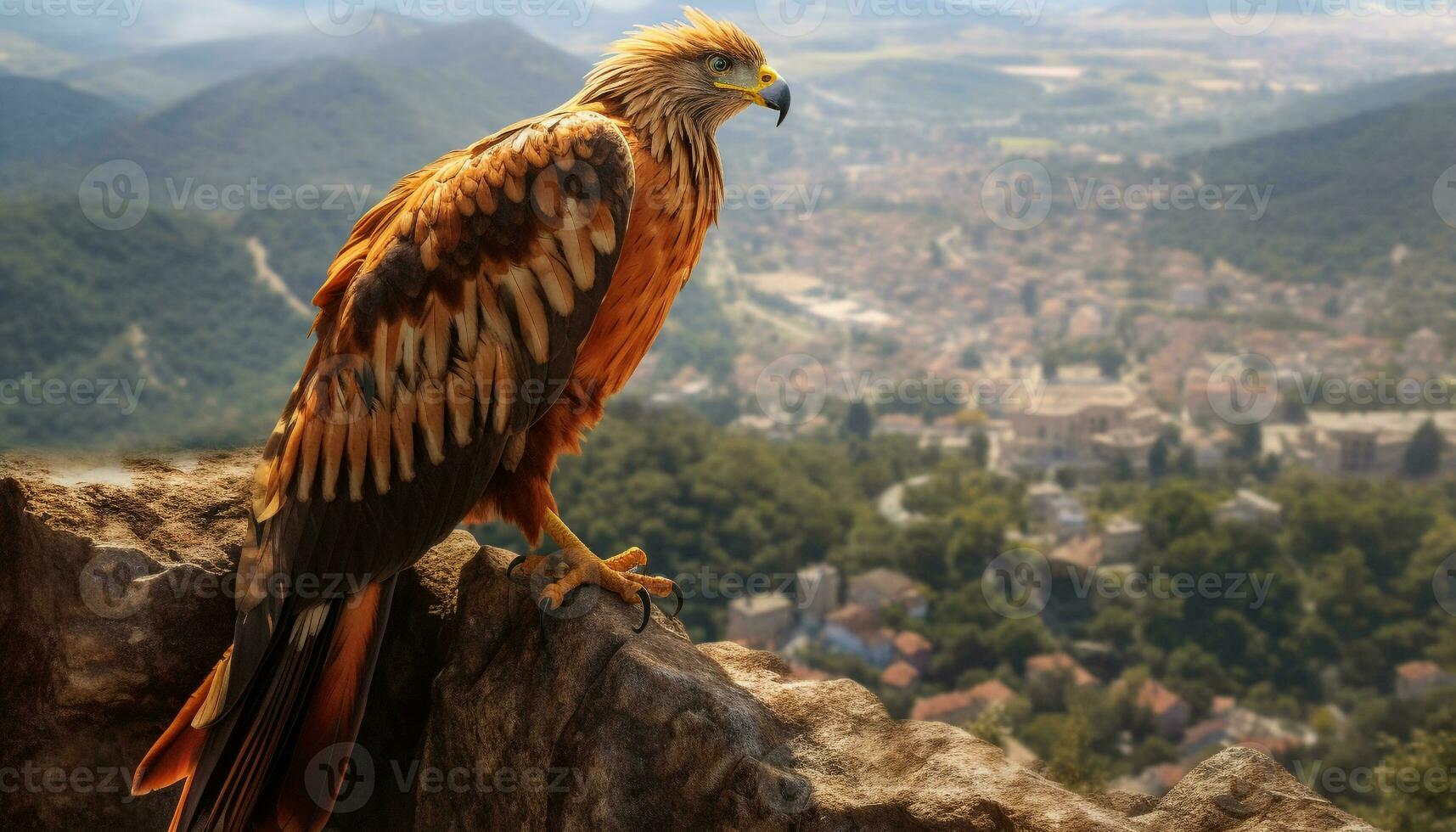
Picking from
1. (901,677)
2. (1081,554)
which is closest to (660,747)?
(901,677)

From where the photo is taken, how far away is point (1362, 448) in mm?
41688

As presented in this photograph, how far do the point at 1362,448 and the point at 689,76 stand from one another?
147 ft

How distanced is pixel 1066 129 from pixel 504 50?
163 ft

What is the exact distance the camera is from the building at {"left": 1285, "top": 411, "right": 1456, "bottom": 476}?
41312mm

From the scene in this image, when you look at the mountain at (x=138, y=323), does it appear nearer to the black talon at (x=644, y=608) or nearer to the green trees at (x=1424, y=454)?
the black talon at (x=644, y=608)

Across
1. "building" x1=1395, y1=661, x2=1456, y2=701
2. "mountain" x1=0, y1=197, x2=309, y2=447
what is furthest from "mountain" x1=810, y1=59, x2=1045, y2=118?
"building" x1=1395, y1=661, x2=1456, y2=701

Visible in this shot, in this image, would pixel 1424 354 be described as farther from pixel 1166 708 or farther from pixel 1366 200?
pixel 1166 708

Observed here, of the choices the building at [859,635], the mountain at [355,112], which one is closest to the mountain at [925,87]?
the mountain at [355,112]

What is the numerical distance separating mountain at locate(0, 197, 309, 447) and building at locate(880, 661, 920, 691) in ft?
51.6

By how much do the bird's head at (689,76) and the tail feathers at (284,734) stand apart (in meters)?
2.10

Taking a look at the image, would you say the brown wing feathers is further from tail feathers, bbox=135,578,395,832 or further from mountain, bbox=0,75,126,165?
mountain, bbox=0,75,126,165

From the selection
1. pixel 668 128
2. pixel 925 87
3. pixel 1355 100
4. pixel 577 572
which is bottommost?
pixel 577 572

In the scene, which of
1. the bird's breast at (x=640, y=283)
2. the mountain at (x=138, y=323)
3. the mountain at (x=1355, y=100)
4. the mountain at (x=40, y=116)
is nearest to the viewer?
the bird's breast at (x=640, y=283)

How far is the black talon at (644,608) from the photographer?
4059 millimetres
